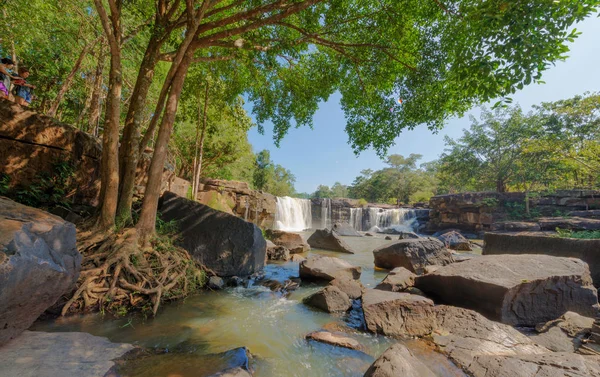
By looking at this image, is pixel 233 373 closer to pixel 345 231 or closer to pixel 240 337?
pixel 240 337

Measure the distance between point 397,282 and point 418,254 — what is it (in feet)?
7.20

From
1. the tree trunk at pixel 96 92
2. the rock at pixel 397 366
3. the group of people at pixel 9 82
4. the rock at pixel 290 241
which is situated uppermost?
the tree trunk at pixel 96 92

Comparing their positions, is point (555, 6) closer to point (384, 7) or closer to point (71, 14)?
point (384, 7)

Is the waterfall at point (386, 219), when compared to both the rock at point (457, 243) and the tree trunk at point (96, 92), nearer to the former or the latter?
the rock at point (457, 243)

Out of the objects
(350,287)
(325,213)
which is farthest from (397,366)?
(325,213)

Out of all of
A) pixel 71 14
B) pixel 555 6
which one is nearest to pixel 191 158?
pixel 71 14

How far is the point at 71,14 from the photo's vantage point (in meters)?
9.64

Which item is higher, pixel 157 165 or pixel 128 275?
pixel 157 165

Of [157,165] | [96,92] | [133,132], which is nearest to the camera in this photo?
[157,165]

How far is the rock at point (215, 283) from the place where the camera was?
5.56m

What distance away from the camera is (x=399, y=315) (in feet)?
12.7

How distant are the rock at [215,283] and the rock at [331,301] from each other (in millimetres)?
2057

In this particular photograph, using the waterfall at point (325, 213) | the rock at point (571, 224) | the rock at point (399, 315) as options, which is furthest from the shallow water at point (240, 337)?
the waterfall at point (325, 213)

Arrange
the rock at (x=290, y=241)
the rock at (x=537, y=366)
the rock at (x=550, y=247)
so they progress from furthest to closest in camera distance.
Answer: the rock at (x=290, y=241) < the rock at (x=550, y=247) < the rock at (x=537, y=366)
